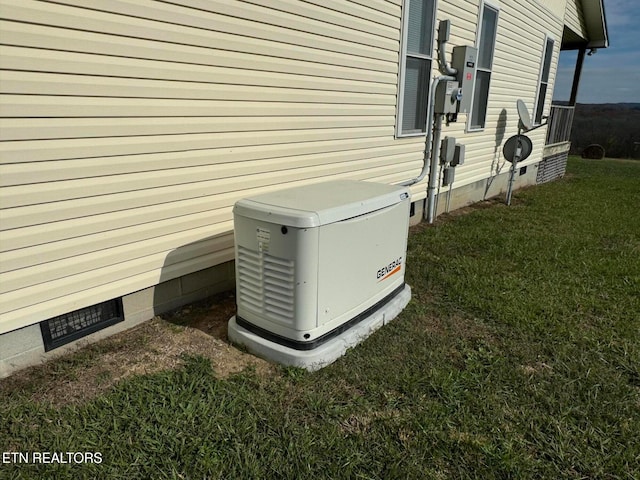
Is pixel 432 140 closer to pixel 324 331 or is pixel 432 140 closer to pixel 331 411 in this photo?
pixel 324 331

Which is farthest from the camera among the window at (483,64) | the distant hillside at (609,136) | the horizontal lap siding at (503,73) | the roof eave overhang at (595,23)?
the distant hillside at (609,136)

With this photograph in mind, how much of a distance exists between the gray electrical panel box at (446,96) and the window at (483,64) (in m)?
1.12

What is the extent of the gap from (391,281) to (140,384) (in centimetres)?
172

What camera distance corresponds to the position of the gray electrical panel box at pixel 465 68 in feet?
17.8

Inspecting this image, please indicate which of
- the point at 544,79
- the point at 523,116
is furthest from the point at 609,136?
the point at 523,116

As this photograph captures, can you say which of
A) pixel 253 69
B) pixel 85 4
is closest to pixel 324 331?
pixel 253 69

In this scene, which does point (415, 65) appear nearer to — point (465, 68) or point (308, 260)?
point (465, 68)

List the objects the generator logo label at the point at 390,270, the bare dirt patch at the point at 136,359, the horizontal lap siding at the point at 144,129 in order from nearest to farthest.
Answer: the horizontal lap siding at the point at 144,129, the bare dirt patch at the point at 136,359, the generator logo label at the point at 390,270

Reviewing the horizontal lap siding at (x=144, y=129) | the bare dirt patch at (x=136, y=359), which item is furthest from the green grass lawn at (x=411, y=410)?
the horizontal lap siding at (x=144, y=129)

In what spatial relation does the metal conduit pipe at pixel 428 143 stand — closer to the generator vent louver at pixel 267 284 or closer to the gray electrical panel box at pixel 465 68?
the gray electrical panel box at pixel 465 68

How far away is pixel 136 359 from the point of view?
257 centimetres

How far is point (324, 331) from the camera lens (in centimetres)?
254

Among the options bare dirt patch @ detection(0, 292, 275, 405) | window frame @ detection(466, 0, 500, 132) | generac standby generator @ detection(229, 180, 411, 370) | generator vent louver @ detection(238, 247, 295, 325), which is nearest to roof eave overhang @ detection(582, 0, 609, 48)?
window frame @ detection(466, 0, 500, 132)

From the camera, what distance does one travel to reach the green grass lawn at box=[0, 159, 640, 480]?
1869mm
